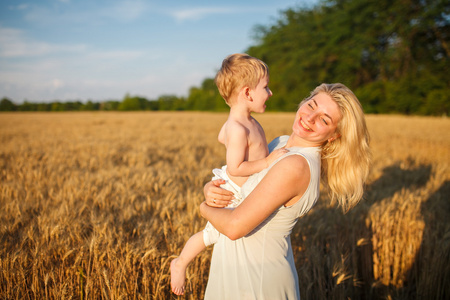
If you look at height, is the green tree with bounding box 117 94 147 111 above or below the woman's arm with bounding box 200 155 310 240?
above

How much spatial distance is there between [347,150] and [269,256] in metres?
0.64

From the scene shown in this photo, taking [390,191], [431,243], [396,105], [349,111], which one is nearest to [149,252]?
[349,111]

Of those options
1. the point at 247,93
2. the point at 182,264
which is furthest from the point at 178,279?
the point at 247,93

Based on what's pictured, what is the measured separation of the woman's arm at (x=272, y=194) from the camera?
50.4 inches

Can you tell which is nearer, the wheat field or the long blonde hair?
the long blonde hair

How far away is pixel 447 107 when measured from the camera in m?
26.0

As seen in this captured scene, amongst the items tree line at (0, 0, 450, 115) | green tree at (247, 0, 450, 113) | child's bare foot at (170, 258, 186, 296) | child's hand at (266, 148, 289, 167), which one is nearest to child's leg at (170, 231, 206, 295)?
child's bare foot at (170, 258, 186, 296)

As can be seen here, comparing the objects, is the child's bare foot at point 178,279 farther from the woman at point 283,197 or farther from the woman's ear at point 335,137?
the woman's ear at point 335,137

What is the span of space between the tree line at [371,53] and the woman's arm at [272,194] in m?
29.4

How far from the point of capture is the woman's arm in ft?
4.20

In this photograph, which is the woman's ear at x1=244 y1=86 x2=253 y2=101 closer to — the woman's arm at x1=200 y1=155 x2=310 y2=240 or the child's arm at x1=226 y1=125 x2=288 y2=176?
the child's arm at x1=226 y1=125 x2=288 y2=176

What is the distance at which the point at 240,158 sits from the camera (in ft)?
5.24

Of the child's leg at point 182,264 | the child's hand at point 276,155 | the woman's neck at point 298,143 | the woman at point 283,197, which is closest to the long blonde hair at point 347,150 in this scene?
the woman at point 283,197

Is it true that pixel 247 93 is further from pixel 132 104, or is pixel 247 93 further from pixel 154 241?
pixel 132 104
